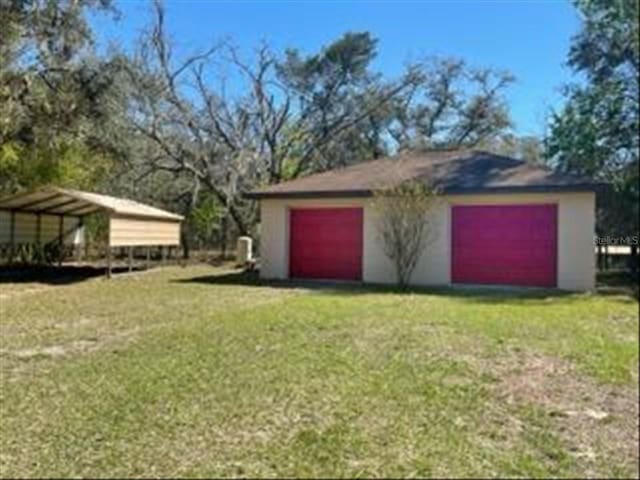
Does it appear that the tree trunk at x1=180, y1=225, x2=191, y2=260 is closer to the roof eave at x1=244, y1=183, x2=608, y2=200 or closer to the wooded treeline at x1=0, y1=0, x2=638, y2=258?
the wooded treeline at x1=0, y1=0, x2=638, y2=258

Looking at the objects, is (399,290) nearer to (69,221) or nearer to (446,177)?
(446,177)

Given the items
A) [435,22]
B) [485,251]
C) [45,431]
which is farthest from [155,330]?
[485,251]

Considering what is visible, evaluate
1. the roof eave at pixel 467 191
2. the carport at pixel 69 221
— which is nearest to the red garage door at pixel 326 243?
the roof eave at pixel 467 191

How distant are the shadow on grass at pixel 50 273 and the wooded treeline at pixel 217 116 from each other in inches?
141

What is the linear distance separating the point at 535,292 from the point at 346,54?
20136mm

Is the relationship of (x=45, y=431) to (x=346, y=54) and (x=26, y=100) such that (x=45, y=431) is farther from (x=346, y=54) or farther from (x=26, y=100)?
(x=346, y=54)

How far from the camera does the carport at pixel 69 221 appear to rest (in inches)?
771

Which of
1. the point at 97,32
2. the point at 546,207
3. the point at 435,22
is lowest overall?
the point at 546,207

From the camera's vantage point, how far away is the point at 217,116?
30609 millimetres

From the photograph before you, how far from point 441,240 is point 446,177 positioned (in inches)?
63.0

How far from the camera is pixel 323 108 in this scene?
32531mm

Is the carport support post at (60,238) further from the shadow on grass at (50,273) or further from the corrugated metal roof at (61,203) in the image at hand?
the corrugated metal roof at (61,203)

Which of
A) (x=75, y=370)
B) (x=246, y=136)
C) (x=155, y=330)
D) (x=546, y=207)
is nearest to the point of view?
(x=75, y=370)

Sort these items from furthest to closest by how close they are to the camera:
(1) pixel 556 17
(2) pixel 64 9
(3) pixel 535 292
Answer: (2) pixel 64 9
(3) pixel 535 292
(1) pixel 556 17
